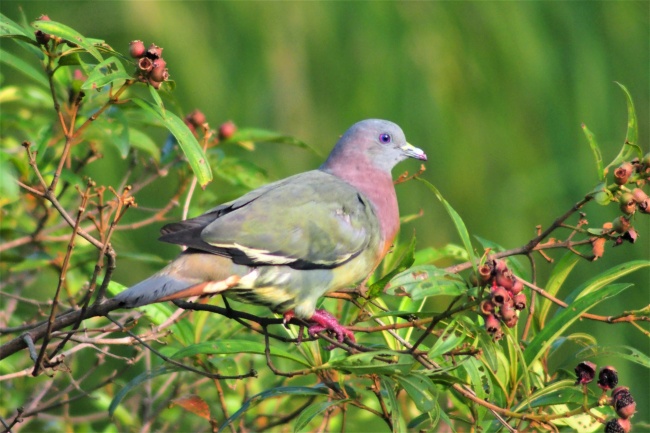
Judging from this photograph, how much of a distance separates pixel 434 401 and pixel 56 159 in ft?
5.23

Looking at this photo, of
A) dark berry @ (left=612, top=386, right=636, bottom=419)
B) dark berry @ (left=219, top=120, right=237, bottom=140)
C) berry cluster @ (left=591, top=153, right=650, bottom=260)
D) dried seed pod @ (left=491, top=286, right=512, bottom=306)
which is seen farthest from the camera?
dark berry @ (left=219, top=120, right=237, bottom=140)

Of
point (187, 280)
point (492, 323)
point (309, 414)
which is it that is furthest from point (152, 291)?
point (492, 323)

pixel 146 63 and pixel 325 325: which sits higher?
pixel 146 63

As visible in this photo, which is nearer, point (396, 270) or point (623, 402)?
point (623, 402)

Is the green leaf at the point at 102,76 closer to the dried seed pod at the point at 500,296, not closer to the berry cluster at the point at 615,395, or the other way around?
the dried seed pod at the point at 500,296

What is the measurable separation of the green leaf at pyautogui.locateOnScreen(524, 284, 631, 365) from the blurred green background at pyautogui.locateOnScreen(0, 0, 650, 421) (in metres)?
2.28

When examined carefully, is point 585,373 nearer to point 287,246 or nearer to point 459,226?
point 459,226

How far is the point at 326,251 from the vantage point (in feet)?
7.79

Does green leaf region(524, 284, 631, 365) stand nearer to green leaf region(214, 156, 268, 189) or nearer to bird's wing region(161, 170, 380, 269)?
bird's wing region(161, 170, 380, 269)

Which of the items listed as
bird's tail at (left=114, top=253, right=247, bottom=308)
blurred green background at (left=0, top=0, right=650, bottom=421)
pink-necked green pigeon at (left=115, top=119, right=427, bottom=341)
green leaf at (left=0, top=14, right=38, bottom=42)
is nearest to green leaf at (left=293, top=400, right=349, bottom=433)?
pink-necked green pigeon at (left=115, top=119, right=427, bottom=341)

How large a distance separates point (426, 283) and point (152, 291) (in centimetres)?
62

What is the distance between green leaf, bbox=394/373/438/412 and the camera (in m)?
1.83

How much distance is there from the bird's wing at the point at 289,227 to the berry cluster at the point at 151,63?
45cm

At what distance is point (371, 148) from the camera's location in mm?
2920
